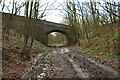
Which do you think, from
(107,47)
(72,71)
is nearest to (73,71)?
(72,71)

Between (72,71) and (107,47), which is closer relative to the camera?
(72,71)

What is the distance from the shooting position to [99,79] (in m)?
8.07

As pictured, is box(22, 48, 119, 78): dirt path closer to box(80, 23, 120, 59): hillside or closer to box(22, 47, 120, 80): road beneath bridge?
box(22, 47, 120, 80): road beneath bridge

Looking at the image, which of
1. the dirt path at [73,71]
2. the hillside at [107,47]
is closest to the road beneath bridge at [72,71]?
the dirt path at [73,71]

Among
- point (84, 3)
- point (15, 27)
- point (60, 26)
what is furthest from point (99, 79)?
point (60, 26)

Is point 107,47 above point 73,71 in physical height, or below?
above

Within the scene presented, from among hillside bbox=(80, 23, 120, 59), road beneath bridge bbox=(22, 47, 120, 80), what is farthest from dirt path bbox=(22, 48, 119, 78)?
hillside bbox=(80, 23, 120, 59)

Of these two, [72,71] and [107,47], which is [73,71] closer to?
[72,71]

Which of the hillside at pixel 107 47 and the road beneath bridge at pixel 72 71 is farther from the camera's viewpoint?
the hillside at pixel 107 47

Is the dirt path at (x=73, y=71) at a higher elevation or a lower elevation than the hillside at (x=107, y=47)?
lower

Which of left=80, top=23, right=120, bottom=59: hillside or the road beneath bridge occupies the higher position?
left=80, top=23, right=120, bottom=59: hillside

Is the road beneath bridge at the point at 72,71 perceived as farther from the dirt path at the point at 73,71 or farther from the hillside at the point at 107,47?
the hillside at the point at 107,47

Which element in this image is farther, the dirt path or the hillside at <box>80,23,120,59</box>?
the hillside at <box>80,23,120,59</box>

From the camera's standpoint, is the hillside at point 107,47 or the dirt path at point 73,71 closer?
the dirt path at point 73,71
